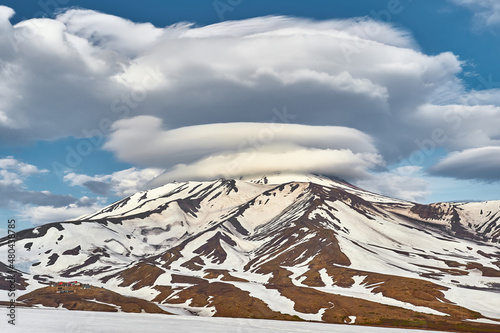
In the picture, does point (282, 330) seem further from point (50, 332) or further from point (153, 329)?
point (50, 332)

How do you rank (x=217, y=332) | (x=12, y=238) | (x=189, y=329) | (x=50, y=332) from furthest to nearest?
(x=189, y=329) → (x=217, y=332) → (x=50, y=332) → (x=12, y=238)

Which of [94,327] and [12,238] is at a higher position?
[12,238]

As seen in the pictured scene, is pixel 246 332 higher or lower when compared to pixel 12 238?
lower

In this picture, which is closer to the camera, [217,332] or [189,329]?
[217,332]

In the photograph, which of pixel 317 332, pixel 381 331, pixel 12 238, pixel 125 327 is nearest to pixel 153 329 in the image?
pixel 125 327

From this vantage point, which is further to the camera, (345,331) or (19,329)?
(345,331)

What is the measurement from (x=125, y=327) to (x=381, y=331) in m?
100

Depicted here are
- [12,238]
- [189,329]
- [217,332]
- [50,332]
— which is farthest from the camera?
[189,329]

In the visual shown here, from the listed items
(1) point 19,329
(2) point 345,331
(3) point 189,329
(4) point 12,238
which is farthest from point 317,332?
(4) point 12,238

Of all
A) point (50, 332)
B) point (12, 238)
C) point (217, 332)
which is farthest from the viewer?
point (217, 332)

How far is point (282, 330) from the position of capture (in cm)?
19675

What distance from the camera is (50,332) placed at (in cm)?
16900

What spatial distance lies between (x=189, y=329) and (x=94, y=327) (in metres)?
35.8

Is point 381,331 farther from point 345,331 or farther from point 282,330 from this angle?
point 282,330
